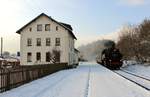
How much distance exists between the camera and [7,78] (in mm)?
17750

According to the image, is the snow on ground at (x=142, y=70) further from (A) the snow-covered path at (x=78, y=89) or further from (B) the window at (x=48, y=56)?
(B) the window at (x=48, y=56)

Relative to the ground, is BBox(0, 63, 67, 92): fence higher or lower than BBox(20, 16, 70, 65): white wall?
lower

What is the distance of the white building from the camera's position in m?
61.2

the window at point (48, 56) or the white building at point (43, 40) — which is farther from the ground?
the white building at point (43, 40)

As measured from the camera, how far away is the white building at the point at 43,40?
61.2 metres

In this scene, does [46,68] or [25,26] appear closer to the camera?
A: [46,68]

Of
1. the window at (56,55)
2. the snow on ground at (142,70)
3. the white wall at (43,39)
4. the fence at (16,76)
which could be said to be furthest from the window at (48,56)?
the fence at (16,76)

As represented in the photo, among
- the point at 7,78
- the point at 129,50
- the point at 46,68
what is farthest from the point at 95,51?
the point at 7,78

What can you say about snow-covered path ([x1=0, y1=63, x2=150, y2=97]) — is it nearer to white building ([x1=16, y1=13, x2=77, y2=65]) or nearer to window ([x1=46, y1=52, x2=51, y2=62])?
window ([x1=46, y1=52, x2=51, y2=62])

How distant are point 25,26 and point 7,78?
148ft

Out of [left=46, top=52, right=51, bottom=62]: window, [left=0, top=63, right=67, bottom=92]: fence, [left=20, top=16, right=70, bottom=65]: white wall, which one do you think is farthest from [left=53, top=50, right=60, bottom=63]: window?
[left=0, top=63, right=67, bottom=92]: fence

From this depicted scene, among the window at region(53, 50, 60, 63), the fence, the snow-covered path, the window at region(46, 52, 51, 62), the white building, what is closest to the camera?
the snow-covered path

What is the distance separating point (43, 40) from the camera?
62188 mm

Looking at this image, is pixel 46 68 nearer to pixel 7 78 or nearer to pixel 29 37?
pixel 7 78
